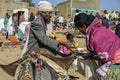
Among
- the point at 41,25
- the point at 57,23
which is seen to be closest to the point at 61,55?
the point at 41,25

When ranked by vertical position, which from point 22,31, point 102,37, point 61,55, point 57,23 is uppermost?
point 102,37

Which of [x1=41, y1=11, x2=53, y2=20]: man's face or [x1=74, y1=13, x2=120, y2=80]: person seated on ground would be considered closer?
[x1=74, y1=13, x2=120, y2=80]: person seated on ground

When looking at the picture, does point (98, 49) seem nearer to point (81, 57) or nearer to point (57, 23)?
point (81, 57)

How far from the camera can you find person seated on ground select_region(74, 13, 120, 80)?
521 cm

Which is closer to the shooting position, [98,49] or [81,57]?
[98,49]

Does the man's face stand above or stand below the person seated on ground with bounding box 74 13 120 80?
above

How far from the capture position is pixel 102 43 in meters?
5.19

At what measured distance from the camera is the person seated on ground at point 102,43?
5.21m

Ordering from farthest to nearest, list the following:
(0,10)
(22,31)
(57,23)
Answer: (0,10) → (57,23) → (22,31)

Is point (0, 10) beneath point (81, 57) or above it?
beneath

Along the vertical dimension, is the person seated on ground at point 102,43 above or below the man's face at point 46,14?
below

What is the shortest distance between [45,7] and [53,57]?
84 cm

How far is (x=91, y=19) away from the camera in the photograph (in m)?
5.35

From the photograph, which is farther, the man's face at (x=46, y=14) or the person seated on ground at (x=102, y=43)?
the man's face at (x=46, y=14)
